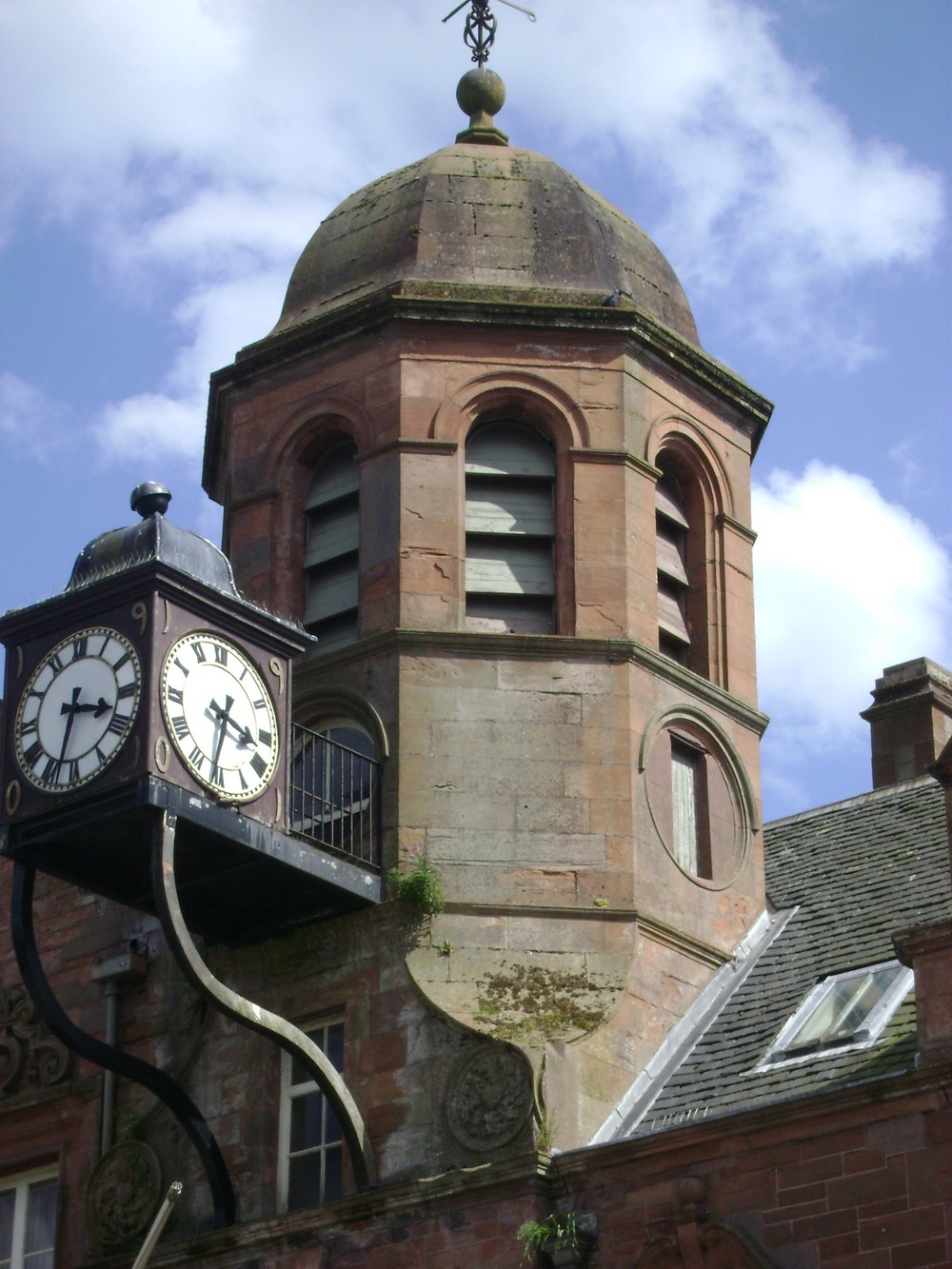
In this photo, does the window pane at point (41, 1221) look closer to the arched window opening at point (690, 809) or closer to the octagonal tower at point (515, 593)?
the octagonal tower at point (515, 593)

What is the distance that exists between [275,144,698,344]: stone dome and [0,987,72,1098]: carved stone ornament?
20.0 feet

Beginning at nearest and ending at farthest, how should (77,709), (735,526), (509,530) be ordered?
(77,709)
(509,530)
(735,526)

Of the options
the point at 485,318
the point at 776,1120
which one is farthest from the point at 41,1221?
the point at 485,318

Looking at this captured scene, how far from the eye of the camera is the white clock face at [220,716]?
20547 millimetres

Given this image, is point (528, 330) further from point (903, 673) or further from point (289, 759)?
point (903, 673)

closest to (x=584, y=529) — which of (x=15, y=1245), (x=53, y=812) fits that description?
(x=53, y=812)

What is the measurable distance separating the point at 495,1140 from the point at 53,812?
3831 mm

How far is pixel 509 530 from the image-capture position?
23.6 metres

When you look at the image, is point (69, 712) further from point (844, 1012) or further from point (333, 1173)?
point (844, 1012)

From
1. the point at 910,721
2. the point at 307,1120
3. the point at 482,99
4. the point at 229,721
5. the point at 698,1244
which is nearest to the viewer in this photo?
the point at 698,1244

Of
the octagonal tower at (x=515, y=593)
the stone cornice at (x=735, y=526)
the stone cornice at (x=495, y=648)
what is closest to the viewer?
the octagonal tower at (x=515, y=593)

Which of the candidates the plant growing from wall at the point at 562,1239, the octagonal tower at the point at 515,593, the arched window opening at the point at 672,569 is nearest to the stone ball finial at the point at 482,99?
the octagonal tower at the point at 515,593

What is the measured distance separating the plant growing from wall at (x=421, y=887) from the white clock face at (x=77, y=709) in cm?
247

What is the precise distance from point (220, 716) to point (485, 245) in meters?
5.79
